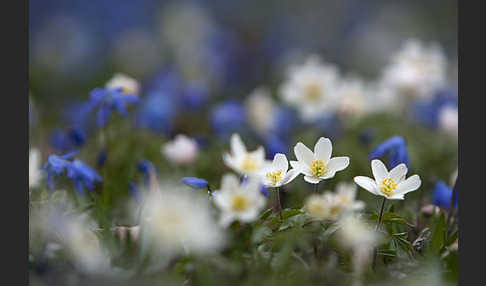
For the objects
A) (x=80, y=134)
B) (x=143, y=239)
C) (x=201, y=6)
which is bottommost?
(x=143, y=239)

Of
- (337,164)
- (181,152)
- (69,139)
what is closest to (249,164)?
(337,164)

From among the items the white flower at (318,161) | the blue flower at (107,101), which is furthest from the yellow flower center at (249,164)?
the blue flower at (107,101)

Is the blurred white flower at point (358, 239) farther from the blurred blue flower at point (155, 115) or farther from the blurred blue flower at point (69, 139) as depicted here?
the blurred blue flower at point (155, 115)

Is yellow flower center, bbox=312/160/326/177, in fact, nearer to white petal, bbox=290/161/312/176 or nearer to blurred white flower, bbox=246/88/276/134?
white petal, bbox=290/161/312/176

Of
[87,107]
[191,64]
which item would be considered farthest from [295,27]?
[87,107]

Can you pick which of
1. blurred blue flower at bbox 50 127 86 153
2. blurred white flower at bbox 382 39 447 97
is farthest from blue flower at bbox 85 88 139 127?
blurred white flower at bbox 382 39 447 97

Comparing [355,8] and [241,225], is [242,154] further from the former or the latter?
[355,8]
